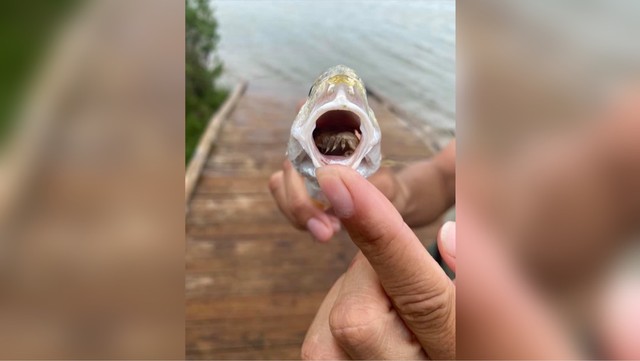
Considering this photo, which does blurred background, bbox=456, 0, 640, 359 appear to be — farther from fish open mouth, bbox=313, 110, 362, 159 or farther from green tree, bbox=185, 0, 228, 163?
green tree, bbox=185, 0, 228, 163

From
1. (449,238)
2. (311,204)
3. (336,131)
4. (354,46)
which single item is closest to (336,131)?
(336,131)

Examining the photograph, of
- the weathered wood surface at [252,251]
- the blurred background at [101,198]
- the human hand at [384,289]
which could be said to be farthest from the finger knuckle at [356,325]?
the weathered wood surface at [252,251]

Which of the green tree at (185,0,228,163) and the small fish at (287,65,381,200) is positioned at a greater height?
the small fish at (287,65,381,200)

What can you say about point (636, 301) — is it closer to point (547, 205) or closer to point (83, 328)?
point (547, 205)

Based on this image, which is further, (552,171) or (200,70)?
(200,70)

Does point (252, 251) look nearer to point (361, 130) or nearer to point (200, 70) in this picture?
point (200, 70)

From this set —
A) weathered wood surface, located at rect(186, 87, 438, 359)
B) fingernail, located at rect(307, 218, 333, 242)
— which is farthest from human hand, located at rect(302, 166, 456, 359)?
weathered wood surface, located at rect(186, 87, 438, 359)

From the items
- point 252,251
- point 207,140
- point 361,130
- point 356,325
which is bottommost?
point 252,251
